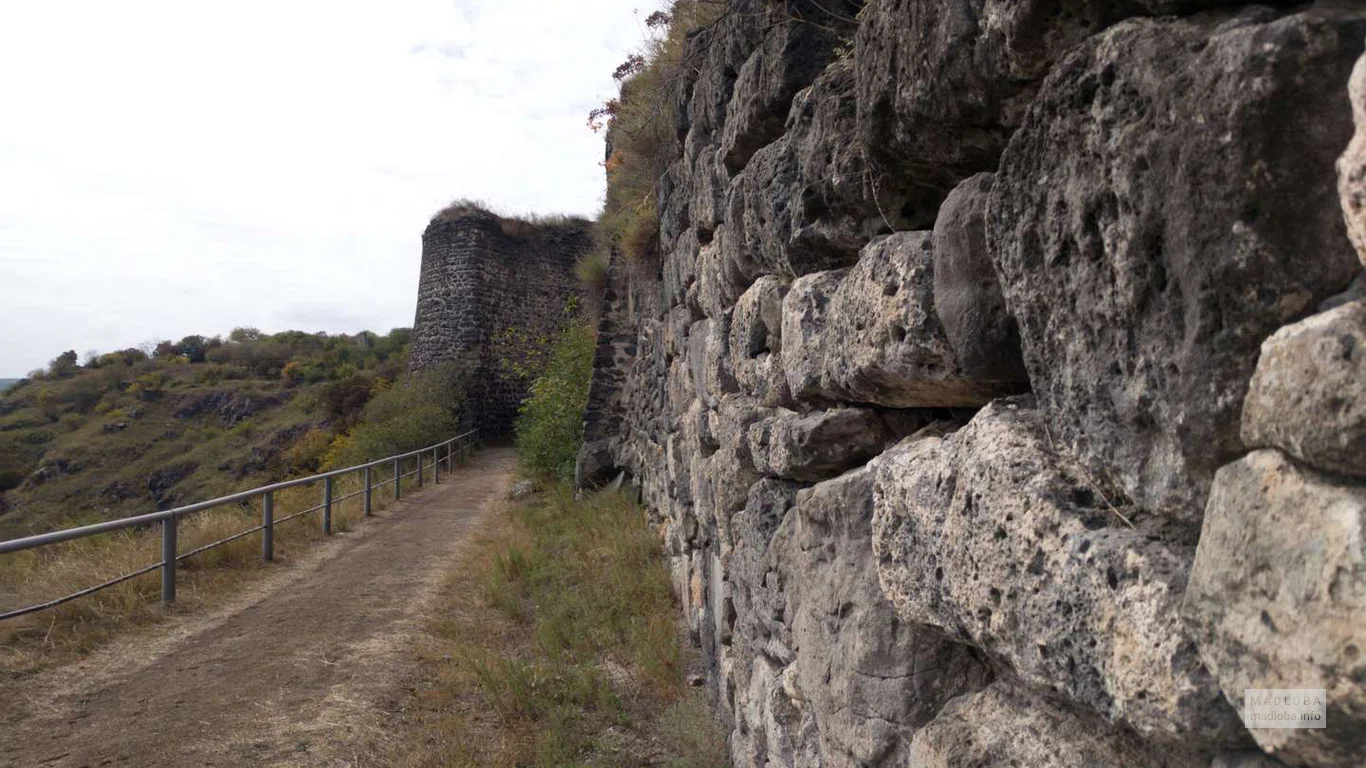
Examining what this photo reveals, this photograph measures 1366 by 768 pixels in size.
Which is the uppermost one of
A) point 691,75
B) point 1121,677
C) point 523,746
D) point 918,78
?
point 691,75

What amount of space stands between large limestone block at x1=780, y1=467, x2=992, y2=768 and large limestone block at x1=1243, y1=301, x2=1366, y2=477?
→ 0.87 metres

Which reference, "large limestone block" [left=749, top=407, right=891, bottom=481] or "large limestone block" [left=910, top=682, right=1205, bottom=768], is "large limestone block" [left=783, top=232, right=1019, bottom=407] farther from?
"large limestone block" [left=910, top=682, right=1205, bottom=768]

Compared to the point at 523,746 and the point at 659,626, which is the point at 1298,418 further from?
the point at 659,626

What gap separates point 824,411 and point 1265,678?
55.3 inches

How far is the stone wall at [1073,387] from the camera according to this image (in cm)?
78

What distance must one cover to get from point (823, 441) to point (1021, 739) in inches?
37.5

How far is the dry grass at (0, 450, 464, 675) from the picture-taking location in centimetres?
478

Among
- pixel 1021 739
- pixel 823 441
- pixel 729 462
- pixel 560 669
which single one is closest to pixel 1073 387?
pixel 1021 739

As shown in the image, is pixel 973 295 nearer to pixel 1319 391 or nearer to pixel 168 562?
pixel 1319 391

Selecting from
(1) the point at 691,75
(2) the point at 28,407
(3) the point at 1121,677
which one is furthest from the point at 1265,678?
(2) the point at 28,407

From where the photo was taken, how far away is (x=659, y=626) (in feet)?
16.0

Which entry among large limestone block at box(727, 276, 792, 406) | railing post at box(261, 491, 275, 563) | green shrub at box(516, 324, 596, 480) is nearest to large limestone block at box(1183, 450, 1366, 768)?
large limestone block at box(727, 276, 792, 406)

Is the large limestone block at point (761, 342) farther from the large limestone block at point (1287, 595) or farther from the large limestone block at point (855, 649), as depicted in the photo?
the large limestone block at point (1287, 595)

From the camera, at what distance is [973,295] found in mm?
1399
